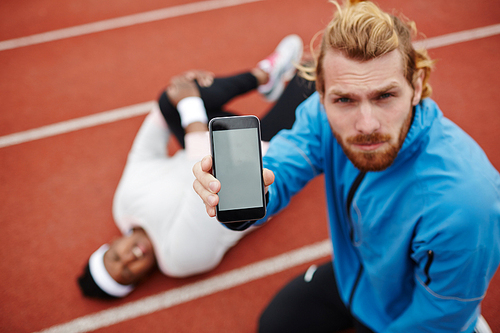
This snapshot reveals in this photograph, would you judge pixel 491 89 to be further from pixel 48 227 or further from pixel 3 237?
pixel 3 237

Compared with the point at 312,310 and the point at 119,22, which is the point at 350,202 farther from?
the point at 119,22

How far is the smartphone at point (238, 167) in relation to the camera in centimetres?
119

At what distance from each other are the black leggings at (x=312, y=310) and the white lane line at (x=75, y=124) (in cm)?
276

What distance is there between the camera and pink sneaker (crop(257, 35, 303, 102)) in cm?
337

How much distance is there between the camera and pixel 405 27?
143 centimetres

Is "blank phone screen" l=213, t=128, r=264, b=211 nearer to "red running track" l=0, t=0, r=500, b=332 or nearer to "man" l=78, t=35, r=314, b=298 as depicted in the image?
"man" l=78, t=35, r=314, b=298

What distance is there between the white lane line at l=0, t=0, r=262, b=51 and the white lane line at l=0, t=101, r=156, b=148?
5.42 feet

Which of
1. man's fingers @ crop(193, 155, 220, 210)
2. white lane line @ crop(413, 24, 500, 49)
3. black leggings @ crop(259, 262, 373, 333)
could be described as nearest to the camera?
man's fingers @ crop(193, 155, 220, 210)

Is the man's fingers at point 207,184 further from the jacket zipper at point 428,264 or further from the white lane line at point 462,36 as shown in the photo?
the white lane line at point 462,36

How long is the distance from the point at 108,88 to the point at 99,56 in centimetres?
66

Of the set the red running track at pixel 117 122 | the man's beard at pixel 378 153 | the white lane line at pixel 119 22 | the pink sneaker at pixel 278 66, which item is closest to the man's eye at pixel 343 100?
the man's beard at pixel 378 153

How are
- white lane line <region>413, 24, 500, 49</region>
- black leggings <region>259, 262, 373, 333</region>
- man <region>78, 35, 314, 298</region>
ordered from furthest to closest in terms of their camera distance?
white lane line <region>413, 24, 500, 49</region> < man <region>78, 35, 314, 298</region> < black leggings <region>259, 262, 373, 333</region>

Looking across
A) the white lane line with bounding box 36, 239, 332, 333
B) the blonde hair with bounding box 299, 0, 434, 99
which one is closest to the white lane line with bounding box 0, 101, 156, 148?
the white lane line with bounding box 36, 239, 332, 333

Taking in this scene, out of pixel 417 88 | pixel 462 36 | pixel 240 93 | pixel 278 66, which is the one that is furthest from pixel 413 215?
pixel 462 36
